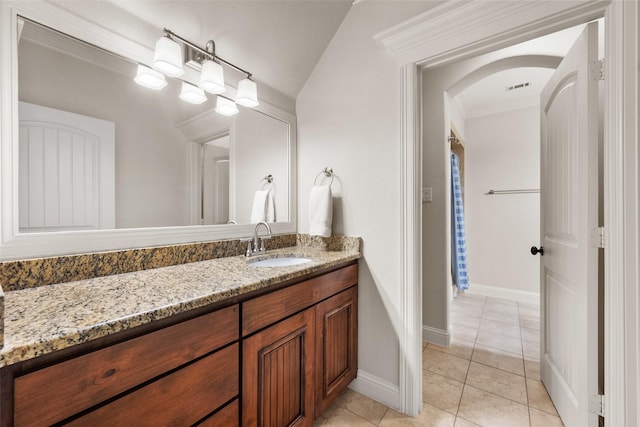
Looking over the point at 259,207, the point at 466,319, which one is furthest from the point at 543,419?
the point at 259,207

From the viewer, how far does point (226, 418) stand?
93 cm

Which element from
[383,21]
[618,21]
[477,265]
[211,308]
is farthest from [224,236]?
[477,265]

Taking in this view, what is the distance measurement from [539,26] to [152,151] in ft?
6.13

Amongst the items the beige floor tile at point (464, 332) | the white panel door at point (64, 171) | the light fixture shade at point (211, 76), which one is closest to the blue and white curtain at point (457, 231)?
the beige floor tile at point (464, 332)

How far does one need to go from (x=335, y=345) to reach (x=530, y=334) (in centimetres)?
204

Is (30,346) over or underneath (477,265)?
over

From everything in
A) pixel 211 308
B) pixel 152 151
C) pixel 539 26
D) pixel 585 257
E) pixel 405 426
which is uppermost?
pixel 539 26

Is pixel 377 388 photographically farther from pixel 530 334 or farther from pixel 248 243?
pixel 530 334

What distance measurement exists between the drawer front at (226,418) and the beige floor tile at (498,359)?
1.83 meters

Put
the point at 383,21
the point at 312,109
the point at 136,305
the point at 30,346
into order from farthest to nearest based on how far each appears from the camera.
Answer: the point at 312,109
the point at 383,21
the point at 136,305
the point at 30,346

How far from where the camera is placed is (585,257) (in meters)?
1.17

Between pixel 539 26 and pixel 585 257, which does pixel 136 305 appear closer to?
pixel 585 257

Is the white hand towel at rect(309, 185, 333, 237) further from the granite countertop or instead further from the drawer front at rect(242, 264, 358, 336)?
the granite countertop

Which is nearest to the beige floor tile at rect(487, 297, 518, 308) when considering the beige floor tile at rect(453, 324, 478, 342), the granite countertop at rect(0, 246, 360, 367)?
the beige floor tile at rect(453, 324, 478, 342)
